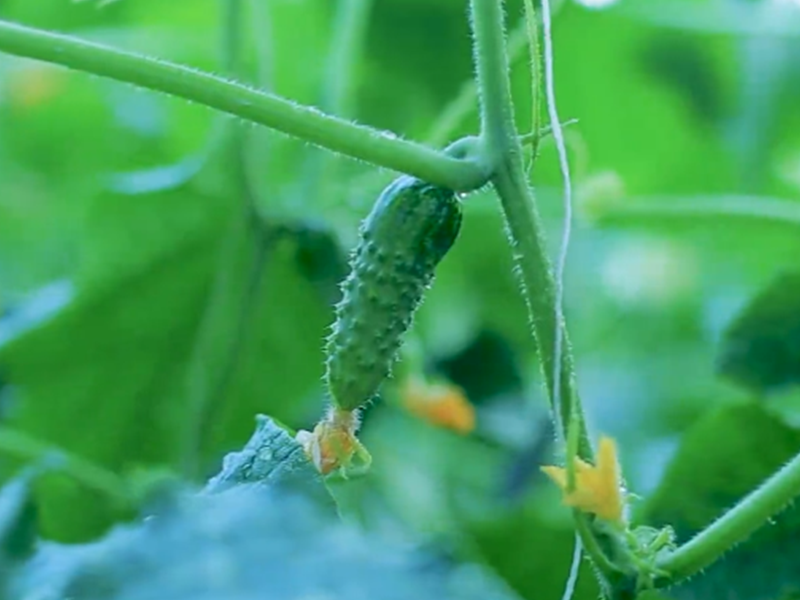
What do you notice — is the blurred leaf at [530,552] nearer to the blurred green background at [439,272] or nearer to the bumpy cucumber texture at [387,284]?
the blurred green background at [439,272]

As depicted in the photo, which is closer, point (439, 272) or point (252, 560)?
point (252, 560)

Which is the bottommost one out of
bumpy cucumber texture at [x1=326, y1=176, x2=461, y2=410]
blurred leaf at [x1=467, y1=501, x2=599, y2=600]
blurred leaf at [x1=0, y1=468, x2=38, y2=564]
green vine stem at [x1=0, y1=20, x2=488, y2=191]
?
blurred leaf at [x1=0, y1=468, x2=38, y2=564]

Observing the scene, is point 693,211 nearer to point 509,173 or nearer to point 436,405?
point 436,405

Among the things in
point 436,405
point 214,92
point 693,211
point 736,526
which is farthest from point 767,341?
point 214,92

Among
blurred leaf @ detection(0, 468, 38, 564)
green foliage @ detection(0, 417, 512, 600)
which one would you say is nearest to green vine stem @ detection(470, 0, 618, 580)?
green foliage @ detection(0, 417, 512, 600)

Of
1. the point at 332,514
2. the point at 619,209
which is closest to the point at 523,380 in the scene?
the point at 619,209

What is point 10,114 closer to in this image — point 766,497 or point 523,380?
point 523,380

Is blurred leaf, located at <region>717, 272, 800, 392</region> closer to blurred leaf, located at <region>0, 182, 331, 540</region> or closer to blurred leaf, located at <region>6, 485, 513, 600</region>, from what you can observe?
blurred leaf, located at <region>0, 182, 331, 540</region>
